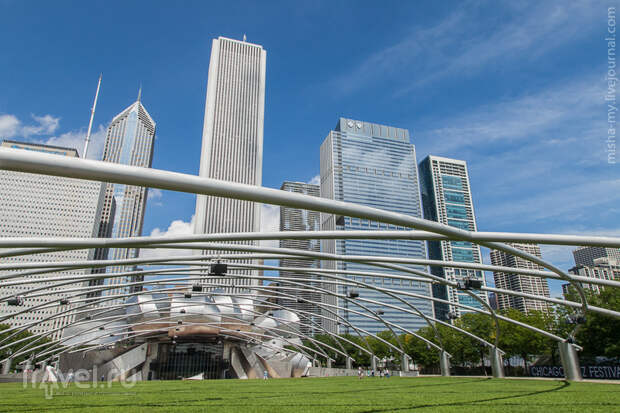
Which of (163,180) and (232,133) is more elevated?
(232,133)

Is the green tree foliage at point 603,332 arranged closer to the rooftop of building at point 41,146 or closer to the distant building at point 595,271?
the distant building at point 595,271

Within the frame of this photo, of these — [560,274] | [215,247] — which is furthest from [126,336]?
[560,274]

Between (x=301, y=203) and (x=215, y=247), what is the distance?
8.25m

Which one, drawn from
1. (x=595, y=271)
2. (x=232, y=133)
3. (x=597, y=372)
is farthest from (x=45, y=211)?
(x=595, y=271)

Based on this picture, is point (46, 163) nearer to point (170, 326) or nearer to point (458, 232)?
point (458, 232)

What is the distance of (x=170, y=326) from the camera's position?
5212cm

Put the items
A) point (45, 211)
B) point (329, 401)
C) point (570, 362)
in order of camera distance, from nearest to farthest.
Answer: point (329, 401) < point (570, 362) < point (45, 211)

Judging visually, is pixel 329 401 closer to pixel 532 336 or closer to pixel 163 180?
pixel 163 180

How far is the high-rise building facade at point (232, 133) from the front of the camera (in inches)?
6668

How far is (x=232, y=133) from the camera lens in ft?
591

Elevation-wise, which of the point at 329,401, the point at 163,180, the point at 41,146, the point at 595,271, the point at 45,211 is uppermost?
the point at 41,146

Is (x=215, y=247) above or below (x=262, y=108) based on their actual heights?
below

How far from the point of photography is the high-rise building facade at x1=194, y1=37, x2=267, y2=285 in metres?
169

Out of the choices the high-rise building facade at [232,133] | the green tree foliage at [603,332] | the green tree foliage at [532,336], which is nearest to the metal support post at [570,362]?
the green tree foliage at [532,336]
